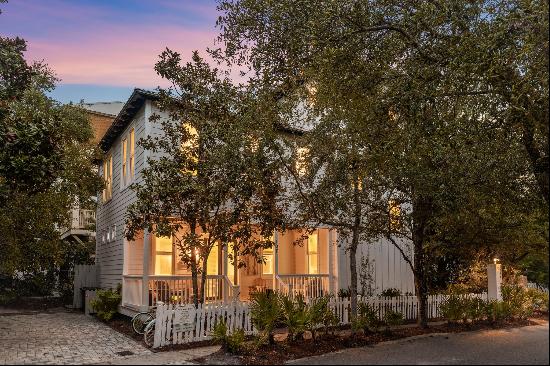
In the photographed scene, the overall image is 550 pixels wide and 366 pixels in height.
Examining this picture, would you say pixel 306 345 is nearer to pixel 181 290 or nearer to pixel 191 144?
pixel 181 290

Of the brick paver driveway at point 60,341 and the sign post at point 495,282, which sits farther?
the sign post at point 495,282

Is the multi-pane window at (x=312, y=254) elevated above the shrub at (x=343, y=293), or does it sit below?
above

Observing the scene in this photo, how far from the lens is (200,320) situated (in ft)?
39.0

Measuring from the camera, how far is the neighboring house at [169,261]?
1516cm

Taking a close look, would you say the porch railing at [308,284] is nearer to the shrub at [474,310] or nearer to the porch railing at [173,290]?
the porch railing at [173,290]

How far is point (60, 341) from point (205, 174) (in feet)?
17.5

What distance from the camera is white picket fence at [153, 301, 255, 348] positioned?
1132cm

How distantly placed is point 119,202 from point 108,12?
8.08 metres

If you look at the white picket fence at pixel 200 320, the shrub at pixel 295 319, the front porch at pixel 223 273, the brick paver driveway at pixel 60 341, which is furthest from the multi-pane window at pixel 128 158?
the shrub at pixel 295 319

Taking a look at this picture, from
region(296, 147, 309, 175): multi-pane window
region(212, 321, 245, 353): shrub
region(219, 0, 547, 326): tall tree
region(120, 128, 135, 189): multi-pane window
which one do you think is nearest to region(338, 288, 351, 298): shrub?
region(219, 0, 547, 326): tall tree

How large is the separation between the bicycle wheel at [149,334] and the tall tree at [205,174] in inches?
48.4

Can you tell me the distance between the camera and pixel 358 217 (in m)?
11.9

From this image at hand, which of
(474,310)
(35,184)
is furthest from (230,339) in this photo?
(474,310)

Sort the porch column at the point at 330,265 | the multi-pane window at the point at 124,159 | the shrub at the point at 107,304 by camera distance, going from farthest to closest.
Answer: the multi-pane window at the point at 124,159 → the porch column at the point at 330,265 → the shrub at the point at 107,304
